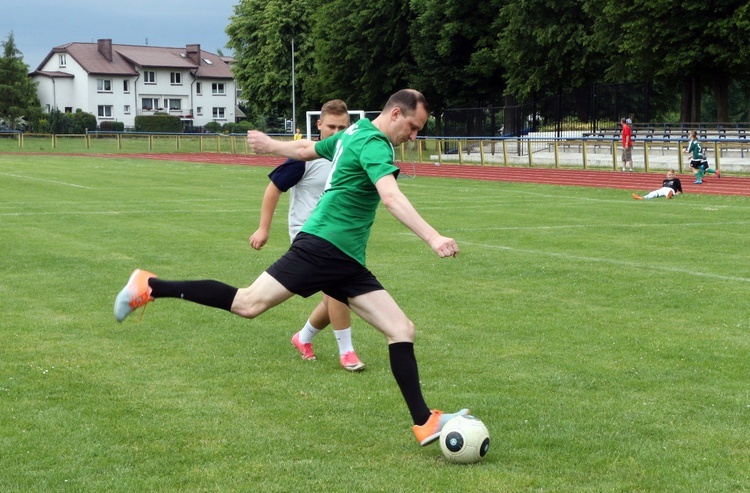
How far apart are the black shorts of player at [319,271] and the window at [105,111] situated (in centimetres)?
11116

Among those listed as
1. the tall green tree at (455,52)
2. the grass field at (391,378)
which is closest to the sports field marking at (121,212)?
the grass field at (391,378)

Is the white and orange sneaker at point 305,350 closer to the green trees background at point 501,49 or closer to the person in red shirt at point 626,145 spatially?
the person in red shirt at point 626,145

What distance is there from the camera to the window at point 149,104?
116 metres

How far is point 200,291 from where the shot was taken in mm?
6141

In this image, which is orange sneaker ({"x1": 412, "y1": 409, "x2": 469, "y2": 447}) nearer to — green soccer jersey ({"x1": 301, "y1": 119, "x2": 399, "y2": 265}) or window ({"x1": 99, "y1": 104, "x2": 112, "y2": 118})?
green soccer jersey ({"x1": 301, "y1": 119, "x2": 399, "y2": 265})

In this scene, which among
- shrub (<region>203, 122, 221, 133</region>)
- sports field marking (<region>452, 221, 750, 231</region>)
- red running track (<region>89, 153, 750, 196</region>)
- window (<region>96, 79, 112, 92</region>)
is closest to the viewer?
sports field marking (<region>452, 221, 750, 231</region>)

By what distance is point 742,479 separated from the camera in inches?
202

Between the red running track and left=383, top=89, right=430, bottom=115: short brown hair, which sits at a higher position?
left=383, top=89, right=430, bottom=115: short brown hair

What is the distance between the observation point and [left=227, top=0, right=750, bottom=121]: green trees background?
1702 inches

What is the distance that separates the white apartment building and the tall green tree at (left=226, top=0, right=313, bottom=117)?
2877cm

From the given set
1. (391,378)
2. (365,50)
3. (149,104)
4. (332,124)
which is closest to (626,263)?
(391,378)

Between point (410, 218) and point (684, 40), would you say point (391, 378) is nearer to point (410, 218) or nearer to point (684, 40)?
point (410, 218)

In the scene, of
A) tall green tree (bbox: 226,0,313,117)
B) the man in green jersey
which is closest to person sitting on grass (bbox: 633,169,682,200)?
the man in green jersey

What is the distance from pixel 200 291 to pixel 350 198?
108 centimetres
